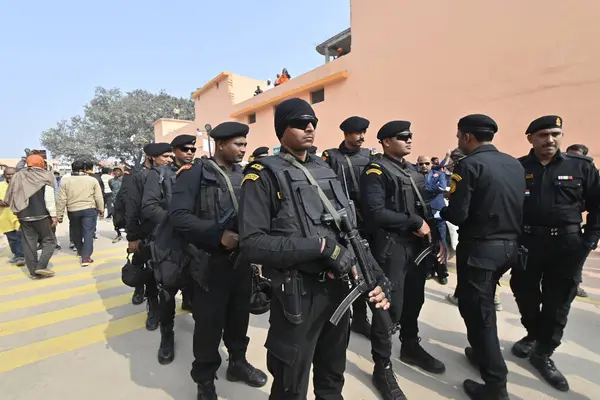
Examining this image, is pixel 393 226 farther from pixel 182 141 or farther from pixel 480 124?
pixel 182 141

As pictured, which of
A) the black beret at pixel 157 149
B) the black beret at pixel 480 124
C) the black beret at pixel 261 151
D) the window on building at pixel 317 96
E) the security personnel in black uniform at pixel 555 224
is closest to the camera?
the black beret at pixel 480 124

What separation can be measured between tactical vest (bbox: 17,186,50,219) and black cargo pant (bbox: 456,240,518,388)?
6.00 m

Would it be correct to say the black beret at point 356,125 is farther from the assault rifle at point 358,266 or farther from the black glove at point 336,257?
the black glove at point 336,257

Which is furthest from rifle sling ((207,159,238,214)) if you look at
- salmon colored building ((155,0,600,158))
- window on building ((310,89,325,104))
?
window on building ((310,89,325,104))

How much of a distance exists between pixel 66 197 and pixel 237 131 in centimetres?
509

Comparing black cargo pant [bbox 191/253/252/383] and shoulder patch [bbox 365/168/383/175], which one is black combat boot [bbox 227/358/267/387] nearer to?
black cargo pant [bbox 191/253/252/383]

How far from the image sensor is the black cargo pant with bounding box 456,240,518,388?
206cm

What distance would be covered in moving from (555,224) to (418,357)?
1515mm

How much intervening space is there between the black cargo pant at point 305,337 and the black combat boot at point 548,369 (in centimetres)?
185

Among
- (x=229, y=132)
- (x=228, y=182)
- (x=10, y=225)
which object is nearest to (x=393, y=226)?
(x=228, y=182)

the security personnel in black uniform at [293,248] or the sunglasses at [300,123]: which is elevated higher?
the sunglasses at [300,123]

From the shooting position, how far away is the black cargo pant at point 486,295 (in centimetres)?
206

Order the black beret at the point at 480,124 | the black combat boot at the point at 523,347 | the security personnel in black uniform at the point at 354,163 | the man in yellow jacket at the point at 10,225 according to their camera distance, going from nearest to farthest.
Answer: the black beret at the point at 480,124 → the black combat boot at the point at 523,347 → the security personnel in black uniform at the point at 354,163 → the man in yellow jacket at the point at 10,225

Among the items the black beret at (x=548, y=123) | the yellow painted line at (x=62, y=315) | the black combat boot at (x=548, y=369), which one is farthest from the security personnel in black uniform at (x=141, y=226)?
the black combat boot at (x=548, y=369)
